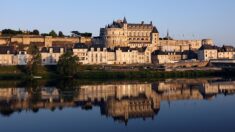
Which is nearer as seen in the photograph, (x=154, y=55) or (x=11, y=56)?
(x=11, y=56)

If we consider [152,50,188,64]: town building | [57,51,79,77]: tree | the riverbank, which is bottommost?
the riverbank

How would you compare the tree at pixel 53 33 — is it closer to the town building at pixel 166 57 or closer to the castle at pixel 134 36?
the castle at pixel 134 36

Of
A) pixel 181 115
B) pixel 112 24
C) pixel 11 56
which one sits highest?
pixel 112 24

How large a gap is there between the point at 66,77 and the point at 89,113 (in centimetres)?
2584

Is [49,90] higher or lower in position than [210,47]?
lower

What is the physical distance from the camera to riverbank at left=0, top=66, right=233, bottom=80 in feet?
159

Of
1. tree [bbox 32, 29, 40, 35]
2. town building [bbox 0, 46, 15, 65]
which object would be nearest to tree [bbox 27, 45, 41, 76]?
town building [bbox 0, 46, 15, 65]

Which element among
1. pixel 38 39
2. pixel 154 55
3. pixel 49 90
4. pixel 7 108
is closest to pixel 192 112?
pixel 7 108

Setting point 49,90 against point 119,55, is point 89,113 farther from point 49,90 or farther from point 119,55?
point 119,55

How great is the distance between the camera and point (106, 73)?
49.3 meters

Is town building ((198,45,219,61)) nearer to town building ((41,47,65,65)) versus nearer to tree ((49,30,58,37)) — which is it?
town building ((41,47,65,65))

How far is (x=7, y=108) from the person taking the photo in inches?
956

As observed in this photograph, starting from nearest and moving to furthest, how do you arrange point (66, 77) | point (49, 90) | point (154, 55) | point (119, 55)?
point (49, 90), point (66, 77), point (119, 55), point (154, 55)

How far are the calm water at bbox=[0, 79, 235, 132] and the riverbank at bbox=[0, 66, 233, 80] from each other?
14.5 m
